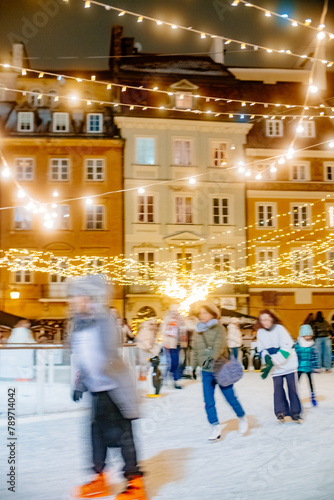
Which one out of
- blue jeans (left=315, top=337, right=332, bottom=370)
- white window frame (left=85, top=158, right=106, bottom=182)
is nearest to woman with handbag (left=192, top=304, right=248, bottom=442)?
blue jeans (left=315, top=337, right=332, bottom=370)

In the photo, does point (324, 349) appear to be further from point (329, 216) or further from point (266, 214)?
point (329, 216)

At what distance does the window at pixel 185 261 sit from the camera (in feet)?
95.0

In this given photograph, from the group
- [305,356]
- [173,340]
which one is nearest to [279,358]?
[305,356]

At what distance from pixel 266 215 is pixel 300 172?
321 centimetres

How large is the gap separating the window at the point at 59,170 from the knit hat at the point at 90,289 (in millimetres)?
25962

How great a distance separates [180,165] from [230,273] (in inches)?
241

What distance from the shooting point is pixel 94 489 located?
4.17 m

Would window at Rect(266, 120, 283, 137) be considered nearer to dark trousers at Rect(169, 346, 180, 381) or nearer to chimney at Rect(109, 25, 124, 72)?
chimney at Rect(109, 25, 124, 72)

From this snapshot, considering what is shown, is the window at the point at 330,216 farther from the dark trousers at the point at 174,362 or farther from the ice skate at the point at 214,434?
the ice skate at the point at 214,434

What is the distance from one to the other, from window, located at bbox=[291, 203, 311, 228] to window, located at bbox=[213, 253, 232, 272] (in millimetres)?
4077

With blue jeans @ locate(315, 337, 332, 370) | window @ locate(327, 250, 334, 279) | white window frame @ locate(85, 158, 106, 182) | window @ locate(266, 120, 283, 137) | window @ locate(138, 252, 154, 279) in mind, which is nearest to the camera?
blue jeans @ locate(315, 337, 332, 370)

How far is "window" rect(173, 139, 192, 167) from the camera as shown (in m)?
30.4

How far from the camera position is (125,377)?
411 cm

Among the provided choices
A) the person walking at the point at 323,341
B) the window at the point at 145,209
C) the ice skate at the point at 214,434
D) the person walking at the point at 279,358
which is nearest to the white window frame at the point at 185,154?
the window at the point at 145,209
